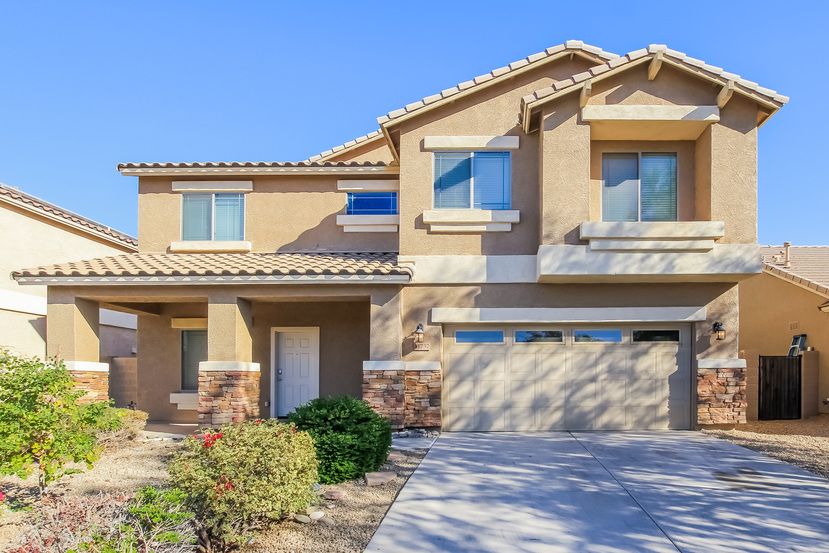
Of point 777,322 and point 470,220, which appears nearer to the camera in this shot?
point 470,220

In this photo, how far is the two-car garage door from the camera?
13.0 metres

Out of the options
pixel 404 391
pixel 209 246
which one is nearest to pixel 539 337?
pixel 404 391

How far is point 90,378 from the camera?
1244cm

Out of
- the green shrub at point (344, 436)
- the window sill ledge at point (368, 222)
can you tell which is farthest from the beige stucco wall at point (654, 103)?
the green shrub at point (344, 436)

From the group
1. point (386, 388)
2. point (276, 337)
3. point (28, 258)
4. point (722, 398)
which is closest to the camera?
point (386, 388)

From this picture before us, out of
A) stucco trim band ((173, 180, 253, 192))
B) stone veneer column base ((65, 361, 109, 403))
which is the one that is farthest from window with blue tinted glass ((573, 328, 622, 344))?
stone veneer column base ((65, 361, 109, 403))

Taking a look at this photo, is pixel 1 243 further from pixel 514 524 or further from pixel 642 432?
pixel 642 432

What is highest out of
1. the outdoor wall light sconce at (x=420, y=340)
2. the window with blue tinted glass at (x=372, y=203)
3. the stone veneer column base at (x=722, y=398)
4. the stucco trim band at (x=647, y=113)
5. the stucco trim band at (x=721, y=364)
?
the stucco trim band at (x=647, y=113)

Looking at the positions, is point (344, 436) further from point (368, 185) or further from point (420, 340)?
point (368, 185)

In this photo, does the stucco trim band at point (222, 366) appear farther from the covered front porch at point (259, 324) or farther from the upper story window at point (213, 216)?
the upper story window at point (213, 216)

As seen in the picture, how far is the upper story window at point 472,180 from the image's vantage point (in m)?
13.1

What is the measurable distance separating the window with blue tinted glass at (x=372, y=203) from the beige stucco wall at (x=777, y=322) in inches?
376

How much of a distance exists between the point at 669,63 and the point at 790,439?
766 centimetres

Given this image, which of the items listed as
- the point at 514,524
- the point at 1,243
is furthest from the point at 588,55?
the point at 1,243
